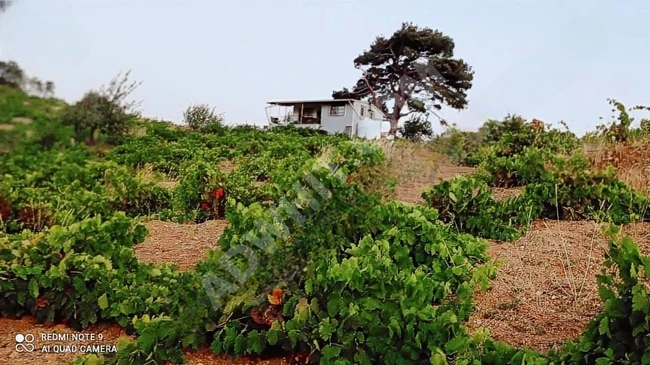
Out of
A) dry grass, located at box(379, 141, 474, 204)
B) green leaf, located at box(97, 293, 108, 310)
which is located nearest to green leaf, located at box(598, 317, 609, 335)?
green leaf, located at box(97, 293, 108, 310)

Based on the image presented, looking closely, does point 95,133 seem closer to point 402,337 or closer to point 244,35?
point 402,337

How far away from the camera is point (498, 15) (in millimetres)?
6293

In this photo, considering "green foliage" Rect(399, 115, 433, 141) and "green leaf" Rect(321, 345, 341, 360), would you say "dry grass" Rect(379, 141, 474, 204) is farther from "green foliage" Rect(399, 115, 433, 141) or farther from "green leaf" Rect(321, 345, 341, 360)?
"green leaf" Rect(321, 345, 341, 360)

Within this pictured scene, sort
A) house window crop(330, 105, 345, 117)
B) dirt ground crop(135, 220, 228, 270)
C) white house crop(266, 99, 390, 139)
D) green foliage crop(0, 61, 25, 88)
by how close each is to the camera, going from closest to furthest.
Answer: green foliage crop(0, 61, 25, 88), dirt ground crop(135, 220, 228, 270), white house crop(266, 99, 390, 139), house window crop(330, 105, 345, 117)

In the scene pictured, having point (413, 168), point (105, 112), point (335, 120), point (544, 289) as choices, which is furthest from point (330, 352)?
point (335, 120)

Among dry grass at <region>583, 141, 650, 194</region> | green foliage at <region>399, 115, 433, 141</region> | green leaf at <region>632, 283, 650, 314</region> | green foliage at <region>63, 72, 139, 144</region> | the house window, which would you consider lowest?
green leaf at <region>632, 283, 650, 314</region>

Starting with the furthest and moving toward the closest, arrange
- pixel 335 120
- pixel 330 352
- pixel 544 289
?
1. pixel 335 120
2. pixel 544 289
3. pixel 330 352

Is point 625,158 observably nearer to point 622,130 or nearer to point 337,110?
point 622,130

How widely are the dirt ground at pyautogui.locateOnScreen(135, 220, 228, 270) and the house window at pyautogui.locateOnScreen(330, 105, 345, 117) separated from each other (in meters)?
15.7

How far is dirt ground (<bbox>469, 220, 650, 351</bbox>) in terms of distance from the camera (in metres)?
2.39

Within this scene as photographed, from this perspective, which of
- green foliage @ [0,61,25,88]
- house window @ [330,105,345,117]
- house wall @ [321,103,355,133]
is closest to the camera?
green foliage @ [0,61,25,88]

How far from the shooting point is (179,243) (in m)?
3.70

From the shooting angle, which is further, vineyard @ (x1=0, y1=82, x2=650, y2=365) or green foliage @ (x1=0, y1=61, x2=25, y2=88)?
vineyard @ (x1=0, y1=82, x2=650, y2=365)

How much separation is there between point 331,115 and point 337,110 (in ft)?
1.06
